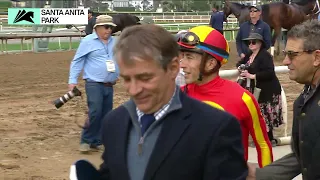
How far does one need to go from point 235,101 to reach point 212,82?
183 millimetres

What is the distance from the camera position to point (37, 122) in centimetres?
999

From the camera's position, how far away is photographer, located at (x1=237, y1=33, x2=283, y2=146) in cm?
756

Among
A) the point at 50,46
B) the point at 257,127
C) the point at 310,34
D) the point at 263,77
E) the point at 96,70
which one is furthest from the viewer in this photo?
the point at 50,46

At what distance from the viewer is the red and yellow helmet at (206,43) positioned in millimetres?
3643

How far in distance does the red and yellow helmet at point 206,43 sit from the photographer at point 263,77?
3584 mm

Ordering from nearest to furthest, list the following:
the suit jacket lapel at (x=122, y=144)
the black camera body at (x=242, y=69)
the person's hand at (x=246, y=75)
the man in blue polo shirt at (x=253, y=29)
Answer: the suit jacket lapel at (x=122, y=144) < the person's hand at (x=246, y=75) < the black camera body at (x=242, y=69) < the man in blue polo shirt at (x=253, y=29)

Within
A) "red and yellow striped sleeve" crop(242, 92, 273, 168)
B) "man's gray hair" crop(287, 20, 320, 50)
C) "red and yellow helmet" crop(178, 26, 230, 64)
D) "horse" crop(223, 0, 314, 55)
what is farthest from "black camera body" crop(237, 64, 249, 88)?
"horse" crop(223, 0, 314, 55)

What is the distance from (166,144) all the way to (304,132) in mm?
1312

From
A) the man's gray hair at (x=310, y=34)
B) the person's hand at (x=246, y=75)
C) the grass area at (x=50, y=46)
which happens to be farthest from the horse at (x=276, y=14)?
the man's gray hair at (x=310, y=34)

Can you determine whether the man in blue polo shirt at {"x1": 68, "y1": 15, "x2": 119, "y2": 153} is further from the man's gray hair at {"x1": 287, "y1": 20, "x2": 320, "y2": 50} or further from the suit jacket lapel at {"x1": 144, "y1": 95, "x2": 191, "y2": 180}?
the suit jacket lapel at {"x1": 144, "y1": 95, "x2": 191, "y2": 180}

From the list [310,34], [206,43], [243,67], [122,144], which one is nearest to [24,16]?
[243,67]

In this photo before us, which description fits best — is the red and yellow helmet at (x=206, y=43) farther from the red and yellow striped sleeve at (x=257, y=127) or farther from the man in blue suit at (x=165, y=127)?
the man in blue suit at (x=165, y=127)

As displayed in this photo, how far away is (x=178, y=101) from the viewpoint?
2156 millimetres

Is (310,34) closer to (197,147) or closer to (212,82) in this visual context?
(212,82)
